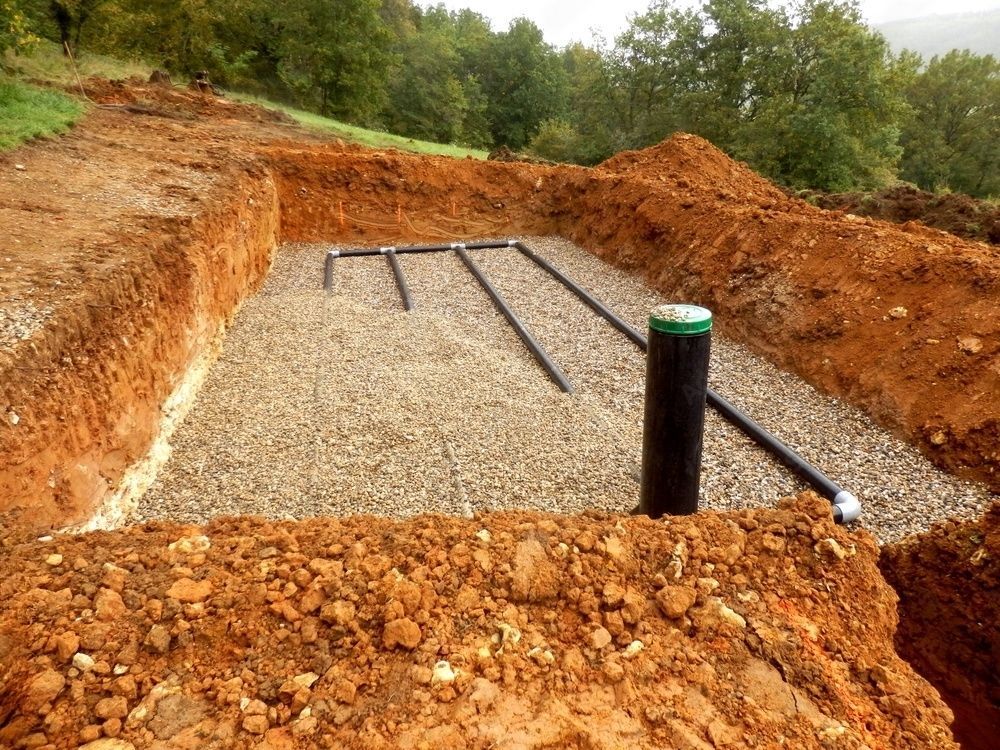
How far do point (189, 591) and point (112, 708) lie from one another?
492mm

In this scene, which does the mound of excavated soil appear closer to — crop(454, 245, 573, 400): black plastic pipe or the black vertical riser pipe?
the black vertical riser pipe

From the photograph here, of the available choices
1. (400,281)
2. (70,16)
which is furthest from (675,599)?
(70,16)

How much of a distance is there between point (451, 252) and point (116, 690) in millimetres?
9585

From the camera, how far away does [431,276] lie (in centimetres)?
953

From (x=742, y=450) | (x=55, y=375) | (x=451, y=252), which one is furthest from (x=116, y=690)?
(x=451, y=252)

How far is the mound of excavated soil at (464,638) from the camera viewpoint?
1972 millimetres

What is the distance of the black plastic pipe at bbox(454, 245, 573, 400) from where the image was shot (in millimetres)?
5956

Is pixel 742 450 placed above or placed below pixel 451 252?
below

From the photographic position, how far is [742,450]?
481 cm

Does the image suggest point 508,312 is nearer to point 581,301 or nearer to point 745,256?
point 581,301

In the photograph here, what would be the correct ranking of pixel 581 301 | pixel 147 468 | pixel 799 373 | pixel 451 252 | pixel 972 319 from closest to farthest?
pixel 147 468 → pixel 972 319 → pixel 799 373 → pixel 581 301 → pixel 451 252

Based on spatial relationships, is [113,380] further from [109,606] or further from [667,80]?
[667,80]

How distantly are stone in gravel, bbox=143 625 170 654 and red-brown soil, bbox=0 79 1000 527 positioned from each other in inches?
67.2

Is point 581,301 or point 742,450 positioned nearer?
point 742,450
